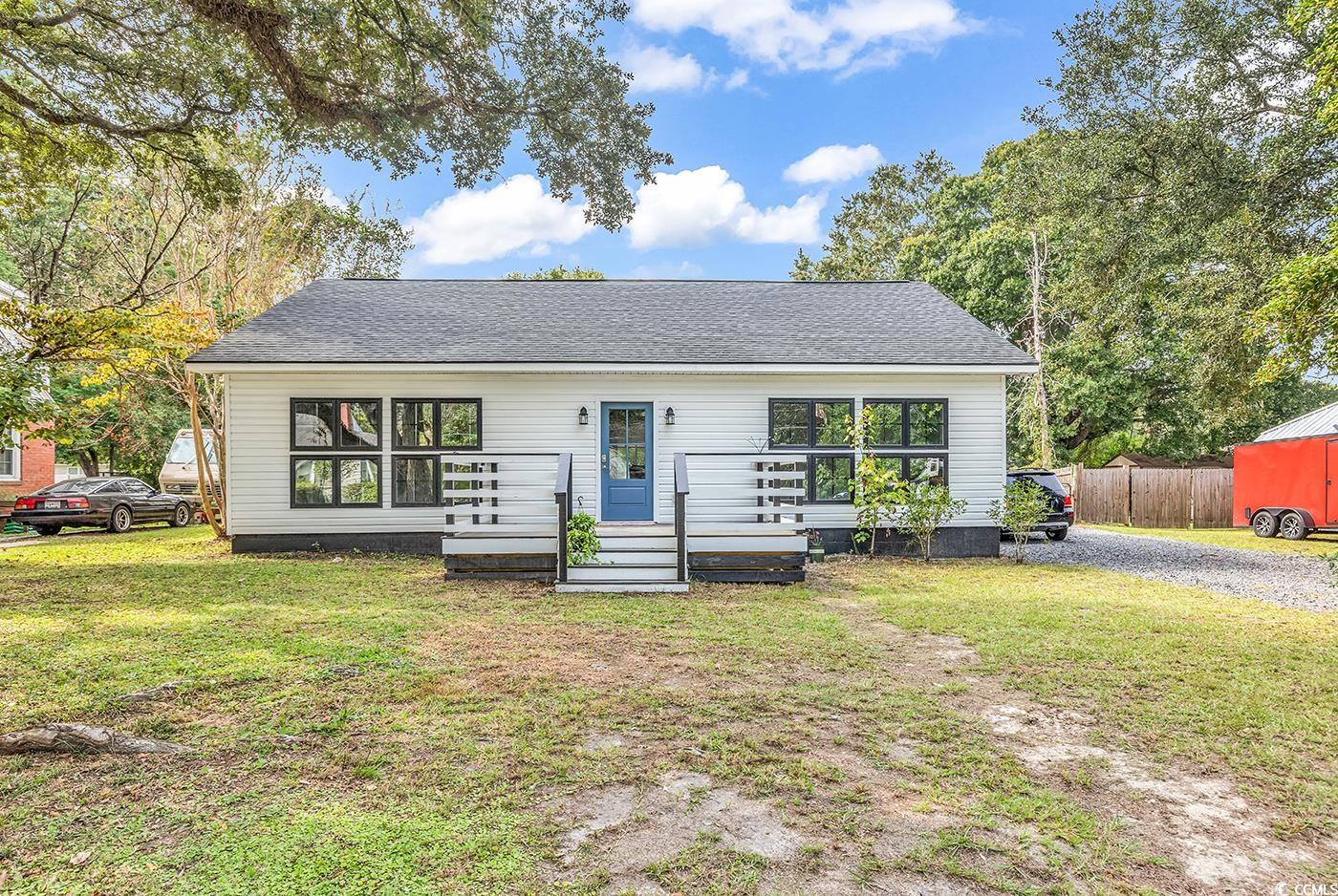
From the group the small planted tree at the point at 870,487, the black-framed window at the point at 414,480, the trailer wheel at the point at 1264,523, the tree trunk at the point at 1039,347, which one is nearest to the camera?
the small planted tree at the point at 870,487

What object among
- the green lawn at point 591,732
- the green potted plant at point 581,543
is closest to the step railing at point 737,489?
the green potted plant at point 581,543

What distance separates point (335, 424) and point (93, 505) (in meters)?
7.98

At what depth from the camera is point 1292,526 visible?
1448cm

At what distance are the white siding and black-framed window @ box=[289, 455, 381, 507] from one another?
126mm

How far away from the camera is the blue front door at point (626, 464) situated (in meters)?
10.9

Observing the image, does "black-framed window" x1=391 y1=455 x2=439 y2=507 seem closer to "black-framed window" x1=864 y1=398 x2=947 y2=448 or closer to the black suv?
"black-framed window" x1=864 y1=398 x2=947 y2=448

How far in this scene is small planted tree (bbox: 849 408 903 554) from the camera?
34.2ft

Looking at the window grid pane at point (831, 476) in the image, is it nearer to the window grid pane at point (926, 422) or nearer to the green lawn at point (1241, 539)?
the window grid pane at point (926, 422)

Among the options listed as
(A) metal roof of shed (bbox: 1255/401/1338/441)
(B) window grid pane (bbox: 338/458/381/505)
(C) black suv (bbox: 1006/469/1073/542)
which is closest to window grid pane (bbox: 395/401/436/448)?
(B) window grid pane (bbox: 338/458/381/505)

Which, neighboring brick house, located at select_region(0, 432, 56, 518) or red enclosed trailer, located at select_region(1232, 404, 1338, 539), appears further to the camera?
neighboring brick house, located at select_region(0, 432, 56, 518)

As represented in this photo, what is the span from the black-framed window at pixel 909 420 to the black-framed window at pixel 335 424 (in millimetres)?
8170

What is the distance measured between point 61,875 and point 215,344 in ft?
32.9

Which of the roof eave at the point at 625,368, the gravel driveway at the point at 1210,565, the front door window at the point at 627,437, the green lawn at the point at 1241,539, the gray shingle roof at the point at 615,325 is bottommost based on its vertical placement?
the green lawn at the point at 1241,539

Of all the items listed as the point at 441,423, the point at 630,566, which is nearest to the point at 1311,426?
the point at 630,566
